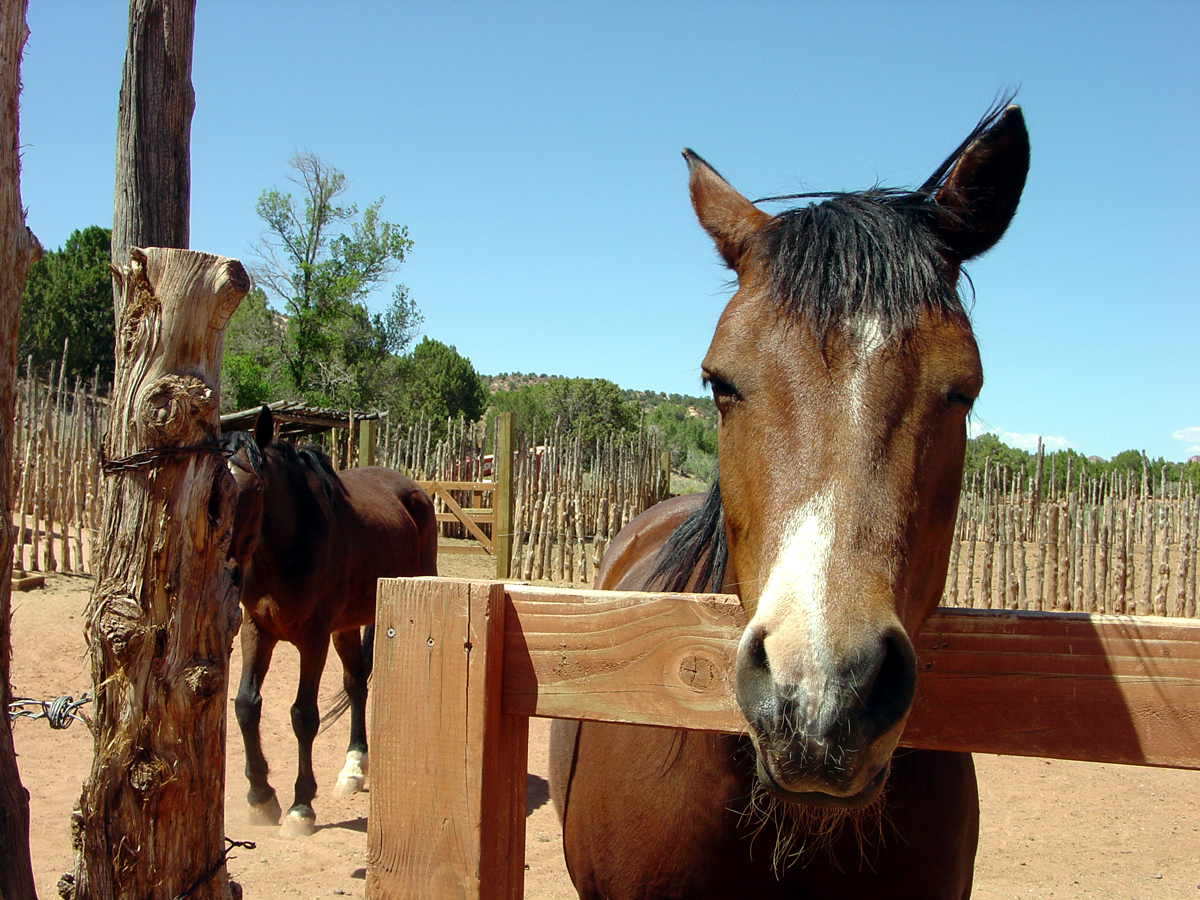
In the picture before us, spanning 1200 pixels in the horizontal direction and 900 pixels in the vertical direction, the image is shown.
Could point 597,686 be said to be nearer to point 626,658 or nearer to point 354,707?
point 626,658

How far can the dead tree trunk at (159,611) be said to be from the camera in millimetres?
2094

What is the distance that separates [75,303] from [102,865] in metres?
31.2

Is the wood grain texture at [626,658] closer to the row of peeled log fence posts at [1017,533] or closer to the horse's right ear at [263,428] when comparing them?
the horse's right ear at [263,428]

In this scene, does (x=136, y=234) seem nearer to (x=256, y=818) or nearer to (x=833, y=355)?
(x=833, y=355)

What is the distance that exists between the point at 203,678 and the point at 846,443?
193 centimetres

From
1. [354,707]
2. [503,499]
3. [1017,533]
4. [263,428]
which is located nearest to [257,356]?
[503,499]

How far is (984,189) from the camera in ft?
5.28

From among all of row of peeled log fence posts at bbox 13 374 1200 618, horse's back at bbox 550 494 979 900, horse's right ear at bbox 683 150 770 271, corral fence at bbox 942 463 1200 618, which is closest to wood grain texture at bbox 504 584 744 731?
horse's back at bbox 550 494 979 900

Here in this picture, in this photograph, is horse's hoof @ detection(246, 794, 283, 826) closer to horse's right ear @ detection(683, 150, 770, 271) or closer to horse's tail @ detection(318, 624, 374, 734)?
horse's tail @ detection(318, 624, 374, 734)

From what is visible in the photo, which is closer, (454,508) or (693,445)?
(454,508)

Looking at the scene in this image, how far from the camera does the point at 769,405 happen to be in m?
1.37

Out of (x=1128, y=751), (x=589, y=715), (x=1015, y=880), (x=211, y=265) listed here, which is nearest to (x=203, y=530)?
(x=211, y=265)

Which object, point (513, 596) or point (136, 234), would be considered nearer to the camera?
point (513, 596)

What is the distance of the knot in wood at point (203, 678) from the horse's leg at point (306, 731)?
2.90m
